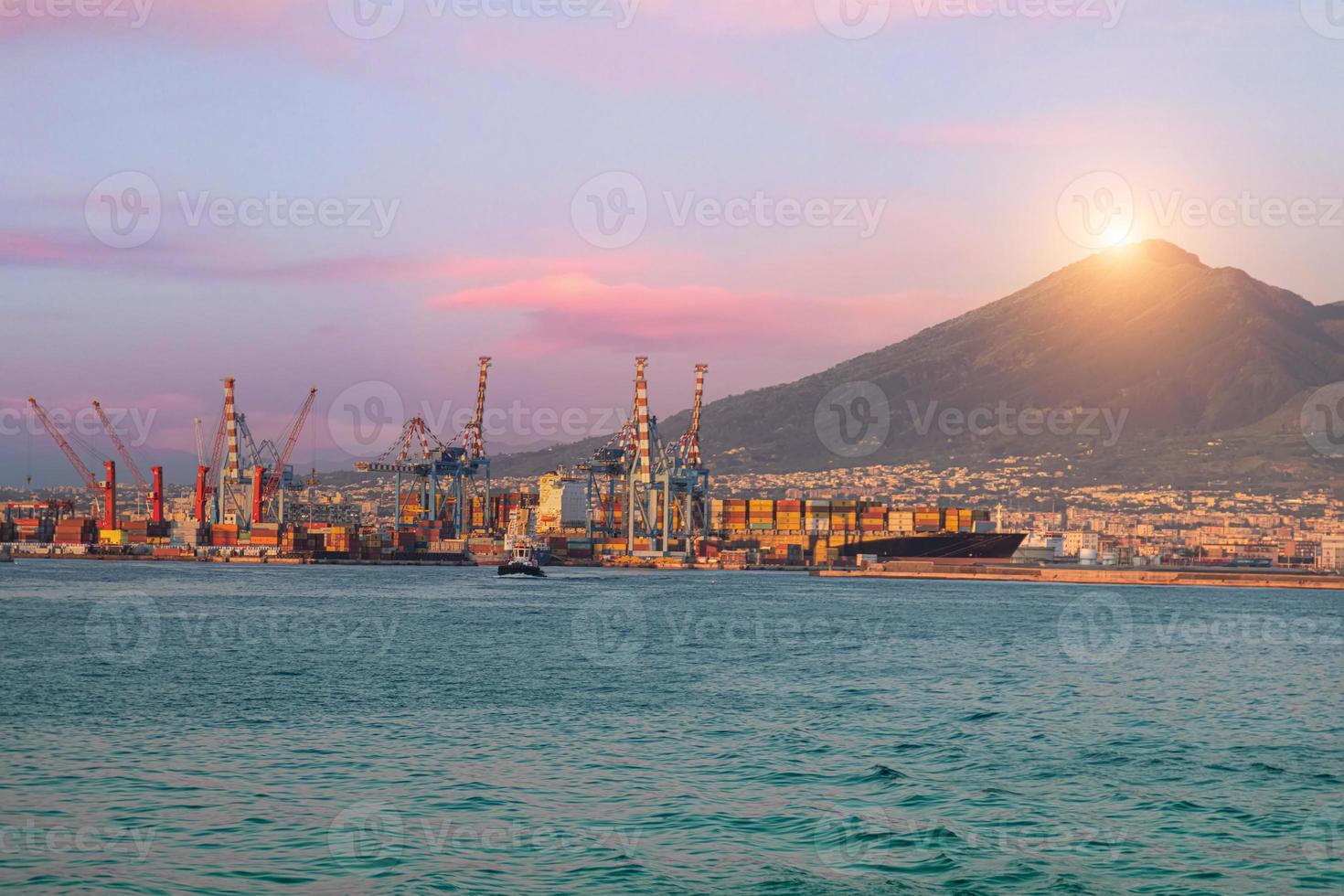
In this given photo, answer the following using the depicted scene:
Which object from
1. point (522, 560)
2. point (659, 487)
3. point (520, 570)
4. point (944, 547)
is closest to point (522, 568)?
point (520, 570)

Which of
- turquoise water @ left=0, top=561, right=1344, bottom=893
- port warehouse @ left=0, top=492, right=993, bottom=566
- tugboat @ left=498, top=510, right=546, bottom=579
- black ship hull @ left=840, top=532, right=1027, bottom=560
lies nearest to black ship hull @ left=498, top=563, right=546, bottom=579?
tugboat @ left=498, top=510, right=546, bottom=579

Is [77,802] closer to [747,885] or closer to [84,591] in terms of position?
[747,885]

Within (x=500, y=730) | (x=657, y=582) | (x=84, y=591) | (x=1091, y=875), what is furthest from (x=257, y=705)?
(x=657, y=582)

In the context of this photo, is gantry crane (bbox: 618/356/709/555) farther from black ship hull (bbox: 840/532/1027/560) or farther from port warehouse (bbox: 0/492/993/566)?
black ship hull (bbox: 840/532/1027/560)

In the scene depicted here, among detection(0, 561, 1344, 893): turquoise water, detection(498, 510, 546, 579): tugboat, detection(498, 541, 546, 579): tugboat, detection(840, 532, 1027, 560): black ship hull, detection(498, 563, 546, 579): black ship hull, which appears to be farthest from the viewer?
detection(840, 532, 1027, 560): black ship hull

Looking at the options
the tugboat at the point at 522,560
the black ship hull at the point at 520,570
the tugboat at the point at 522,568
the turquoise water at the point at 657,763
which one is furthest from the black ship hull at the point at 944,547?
the turquoise water at the point at 657,763

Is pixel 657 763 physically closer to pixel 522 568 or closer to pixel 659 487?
pixel 522 568
